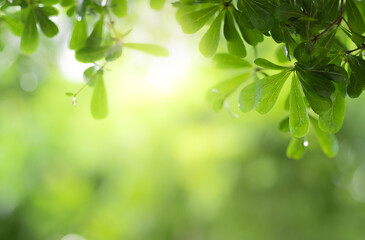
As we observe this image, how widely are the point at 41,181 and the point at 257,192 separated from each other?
2.55 metres

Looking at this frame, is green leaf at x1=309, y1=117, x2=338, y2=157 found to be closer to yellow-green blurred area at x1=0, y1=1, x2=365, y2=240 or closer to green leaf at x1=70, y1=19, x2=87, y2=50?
green leaf at x1=70, y1=19, x2=87, y2=50

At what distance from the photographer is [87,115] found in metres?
4.05

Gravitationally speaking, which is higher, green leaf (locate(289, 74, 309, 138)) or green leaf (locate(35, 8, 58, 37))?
green leaf (locate(35, 8, 58, 37))

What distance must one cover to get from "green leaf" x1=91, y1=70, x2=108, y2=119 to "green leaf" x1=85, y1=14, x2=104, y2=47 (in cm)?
6

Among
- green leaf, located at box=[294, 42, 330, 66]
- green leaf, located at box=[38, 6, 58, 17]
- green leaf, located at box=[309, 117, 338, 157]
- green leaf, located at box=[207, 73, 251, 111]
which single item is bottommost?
green leaf, located at box=[294, 42, 330, 66]

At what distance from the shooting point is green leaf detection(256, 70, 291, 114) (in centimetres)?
61

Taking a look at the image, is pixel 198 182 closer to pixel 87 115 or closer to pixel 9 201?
pixel 87 115

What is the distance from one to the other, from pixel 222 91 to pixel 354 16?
31 cm

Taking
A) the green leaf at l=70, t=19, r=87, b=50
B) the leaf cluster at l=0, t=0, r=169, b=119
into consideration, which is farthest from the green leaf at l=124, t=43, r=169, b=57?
the green leaf at l=70, t=19, r=87, b=50

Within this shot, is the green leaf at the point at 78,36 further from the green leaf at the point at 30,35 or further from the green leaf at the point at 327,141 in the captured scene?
the green leaf at the point at 327,141

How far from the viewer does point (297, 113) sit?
607 millimetres


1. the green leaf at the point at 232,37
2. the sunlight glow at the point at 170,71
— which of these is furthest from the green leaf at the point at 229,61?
the sunlight glow at the point at 170,71

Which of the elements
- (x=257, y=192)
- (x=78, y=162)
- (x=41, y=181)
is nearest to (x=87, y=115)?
(x=78, y=162)

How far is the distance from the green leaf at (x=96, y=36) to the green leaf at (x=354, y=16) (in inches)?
17.4
